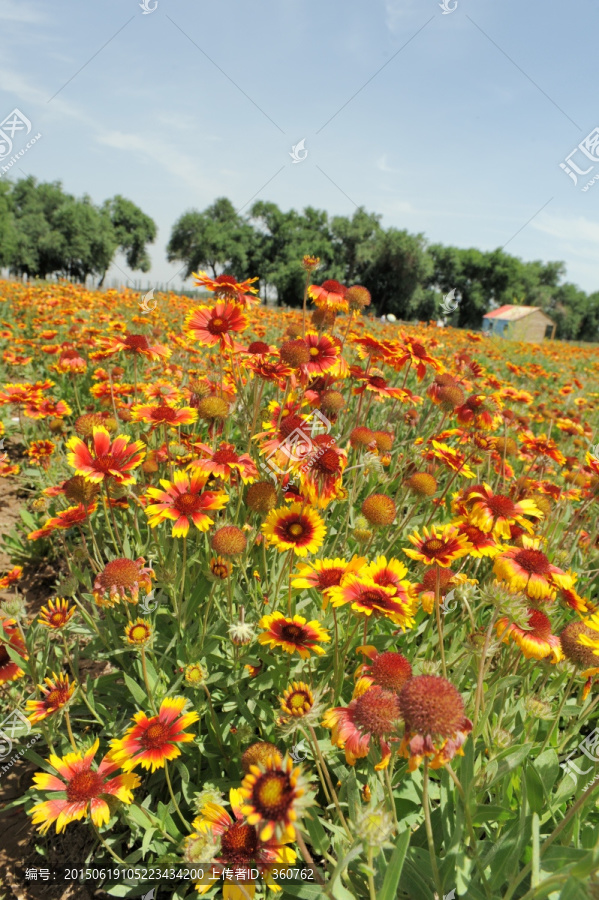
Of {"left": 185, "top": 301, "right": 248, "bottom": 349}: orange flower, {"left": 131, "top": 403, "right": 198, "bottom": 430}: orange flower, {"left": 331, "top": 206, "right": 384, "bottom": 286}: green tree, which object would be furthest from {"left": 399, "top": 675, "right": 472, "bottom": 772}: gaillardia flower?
{"left": 331, "top": 206, "right": 384, "bottom": 286}: green tree

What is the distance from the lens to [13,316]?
27.8ft

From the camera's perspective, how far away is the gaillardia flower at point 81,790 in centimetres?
129

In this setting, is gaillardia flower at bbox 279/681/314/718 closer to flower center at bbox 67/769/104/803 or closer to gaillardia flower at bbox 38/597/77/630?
flower center at bbox 67/769/104/803

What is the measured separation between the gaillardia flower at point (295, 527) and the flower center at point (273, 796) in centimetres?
81

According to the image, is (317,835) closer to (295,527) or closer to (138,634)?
(138,634)

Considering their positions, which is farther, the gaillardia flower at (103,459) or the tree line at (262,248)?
the tree line at (262,248)

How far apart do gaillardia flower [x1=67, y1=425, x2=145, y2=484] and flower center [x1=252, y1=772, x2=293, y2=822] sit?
1.12m

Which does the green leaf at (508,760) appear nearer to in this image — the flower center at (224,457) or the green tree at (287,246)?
the flower center at (224,457)

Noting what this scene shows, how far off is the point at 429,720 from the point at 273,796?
0.97 ft

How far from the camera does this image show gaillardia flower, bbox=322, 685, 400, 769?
1001 millimetres

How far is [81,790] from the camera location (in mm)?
1322

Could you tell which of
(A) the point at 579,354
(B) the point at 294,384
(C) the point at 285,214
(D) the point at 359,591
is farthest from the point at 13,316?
(C) the point at 285,214

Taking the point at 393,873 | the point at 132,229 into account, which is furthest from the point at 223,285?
the point at 132,229

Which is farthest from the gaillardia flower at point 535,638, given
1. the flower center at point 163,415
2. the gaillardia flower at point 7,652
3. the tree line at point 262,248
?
the tree line at point 262,248
